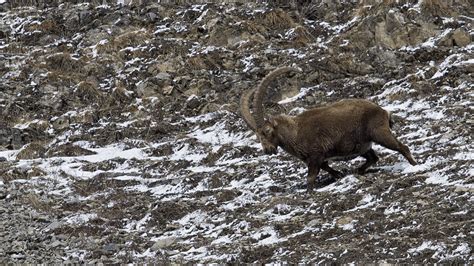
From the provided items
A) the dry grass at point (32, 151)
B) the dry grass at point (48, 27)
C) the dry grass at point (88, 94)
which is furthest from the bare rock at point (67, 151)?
the dry grass at point (48, 27)

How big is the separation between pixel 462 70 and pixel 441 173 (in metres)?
7.43

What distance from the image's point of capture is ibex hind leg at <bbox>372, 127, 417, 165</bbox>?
480 inches

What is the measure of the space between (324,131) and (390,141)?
3.72 ft

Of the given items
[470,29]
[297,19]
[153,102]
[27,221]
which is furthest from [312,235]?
[297,19]

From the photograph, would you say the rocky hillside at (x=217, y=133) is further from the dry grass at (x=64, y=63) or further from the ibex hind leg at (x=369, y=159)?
the ibex hind leg at (x=369, y=159)

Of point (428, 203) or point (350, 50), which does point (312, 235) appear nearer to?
point (428, 203)

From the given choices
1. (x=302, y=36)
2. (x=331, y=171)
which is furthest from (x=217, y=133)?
(x=302, y=36)

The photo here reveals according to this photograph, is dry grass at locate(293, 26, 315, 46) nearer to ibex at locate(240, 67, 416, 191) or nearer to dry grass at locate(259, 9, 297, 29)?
dry grass at locate(259, 9, 297, 29)

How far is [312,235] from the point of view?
9.80 m

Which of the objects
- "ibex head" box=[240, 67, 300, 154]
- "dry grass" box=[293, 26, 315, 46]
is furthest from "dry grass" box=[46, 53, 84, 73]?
"ibex head" box=[240, 67, 300, 154]

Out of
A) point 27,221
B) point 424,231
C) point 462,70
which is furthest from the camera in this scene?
point 462,70

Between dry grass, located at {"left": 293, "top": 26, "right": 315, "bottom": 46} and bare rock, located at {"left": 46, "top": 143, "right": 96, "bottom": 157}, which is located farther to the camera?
dry grass, located at {"left": 293, "top": 26, "right": 315, "bottom": 46}

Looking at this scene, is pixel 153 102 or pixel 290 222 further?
pixel 153 102

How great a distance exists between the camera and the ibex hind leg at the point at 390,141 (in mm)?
12195
